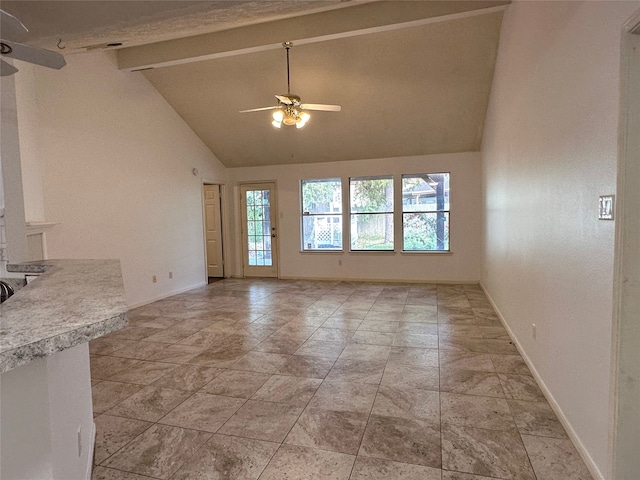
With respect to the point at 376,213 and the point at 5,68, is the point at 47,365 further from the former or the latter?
the point at 376,213

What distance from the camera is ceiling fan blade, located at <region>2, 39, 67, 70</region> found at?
5.88ft

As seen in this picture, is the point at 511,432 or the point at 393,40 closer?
the point at 511,432

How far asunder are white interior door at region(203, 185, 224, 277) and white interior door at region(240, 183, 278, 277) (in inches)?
19.9

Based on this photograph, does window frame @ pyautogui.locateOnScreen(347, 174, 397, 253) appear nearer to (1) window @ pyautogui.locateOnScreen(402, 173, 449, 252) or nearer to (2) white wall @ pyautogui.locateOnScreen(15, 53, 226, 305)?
(1) window @ pyautogui.locateOnScreen(402, 173, 449, 252)

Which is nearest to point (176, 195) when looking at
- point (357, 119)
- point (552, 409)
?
point (357, 119)

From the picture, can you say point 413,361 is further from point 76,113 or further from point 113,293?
point 76,113

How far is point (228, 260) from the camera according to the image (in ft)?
26.3

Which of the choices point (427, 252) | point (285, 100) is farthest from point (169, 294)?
point (427, 252)

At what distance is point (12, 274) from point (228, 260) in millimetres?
5986

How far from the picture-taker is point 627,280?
152 centimetres

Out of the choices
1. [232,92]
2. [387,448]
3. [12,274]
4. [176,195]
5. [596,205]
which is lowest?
[387,448]

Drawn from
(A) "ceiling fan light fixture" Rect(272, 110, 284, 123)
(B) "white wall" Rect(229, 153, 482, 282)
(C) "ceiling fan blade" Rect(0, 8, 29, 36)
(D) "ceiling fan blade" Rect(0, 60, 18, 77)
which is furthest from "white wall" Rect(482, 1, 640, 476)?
(B) "white wall" Rect(229, 153, 482, 282)

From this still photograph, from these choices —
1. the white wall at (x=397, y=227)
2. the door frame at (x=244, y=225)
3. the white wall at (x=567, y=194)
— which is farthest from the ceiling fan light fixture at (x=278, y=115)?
the door frame at (x=244, y=225)

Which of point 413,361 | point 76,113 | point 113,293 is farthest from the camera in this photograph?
point 76,113
